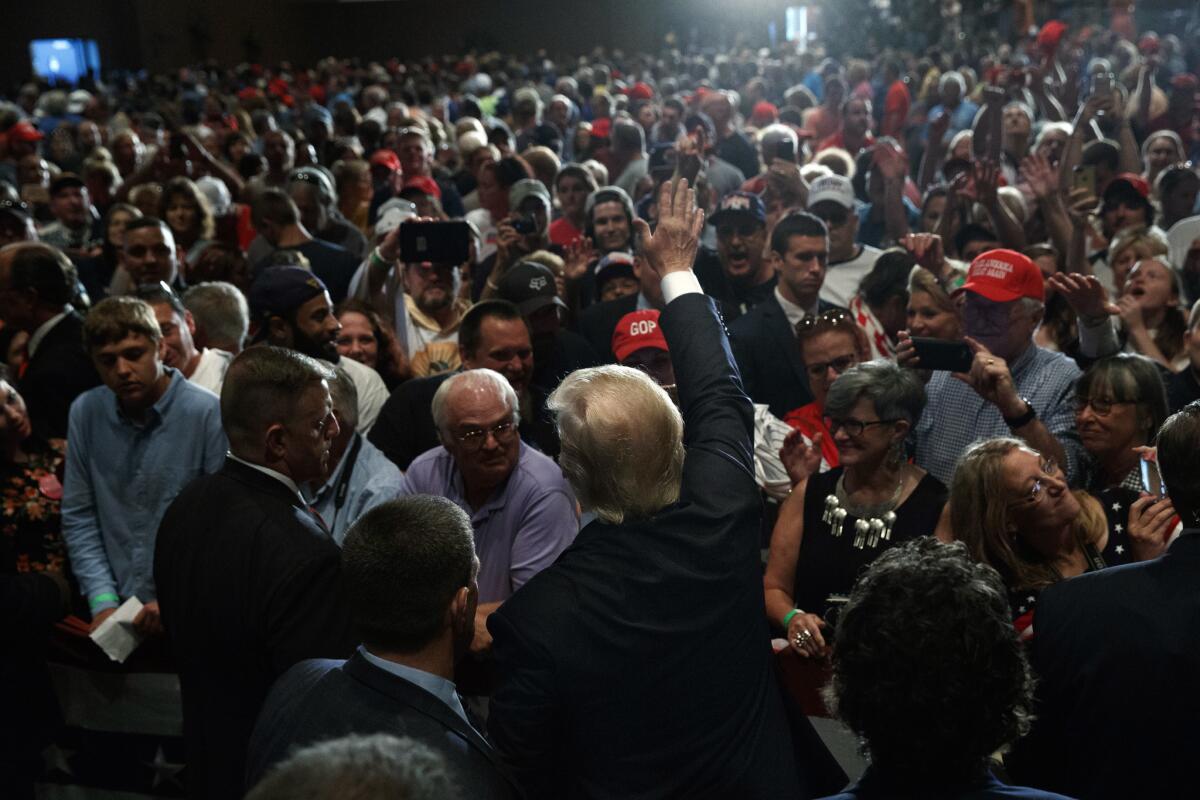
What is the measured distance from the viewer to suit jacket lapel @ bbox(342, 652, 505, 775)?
206 centimetres

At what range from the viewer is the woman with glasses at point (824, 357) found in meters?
4.17

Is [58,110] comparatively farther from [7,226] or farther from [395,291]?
[395,291]

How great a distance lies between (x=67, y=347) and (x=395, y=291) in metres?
1.50

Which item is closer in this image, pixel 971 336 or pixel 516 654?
pixel 516 654

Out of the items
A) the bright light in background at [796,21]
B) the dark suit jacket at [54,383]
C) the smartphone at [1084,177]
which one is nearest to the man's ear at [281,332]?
the dark suit jacket at [54,383]

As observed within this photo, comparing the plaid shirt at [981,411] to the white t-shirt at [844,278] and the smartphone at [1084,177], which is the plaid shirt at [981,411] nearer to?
the white t-shirt at [844,278]

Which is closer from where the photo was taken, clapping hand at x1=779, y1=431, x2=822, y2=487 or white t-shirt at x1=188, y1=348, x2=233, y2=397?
clapping hand at x1=779, y1=431, x2=822, y2=487

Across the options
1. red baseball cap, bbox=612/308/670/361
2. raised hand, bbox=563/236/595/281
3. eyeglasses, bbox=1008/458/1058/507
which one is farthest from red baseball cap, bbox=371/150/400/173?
eyeglasses, bbox=1008/458/1058/507

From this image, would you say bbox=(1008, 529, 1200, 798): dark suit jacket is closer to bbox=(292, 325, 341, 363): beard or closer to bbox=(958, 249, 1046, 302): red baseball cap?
bbox=(958, 249, 1046, 302): red baseball cap

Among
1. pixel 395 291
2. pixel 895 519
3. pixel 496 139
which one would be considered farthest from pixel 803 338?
pixel 496 139

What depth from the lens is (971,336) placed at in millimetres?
4355

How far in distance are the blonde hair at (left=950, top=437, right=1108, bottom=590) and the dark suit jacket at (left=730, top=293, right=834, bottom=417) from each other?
1424 mm

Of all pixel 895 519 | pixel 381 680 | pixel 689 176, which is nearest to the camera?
pixel 381 680

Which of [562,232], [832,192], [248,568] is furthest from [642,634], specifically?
[562,232]
